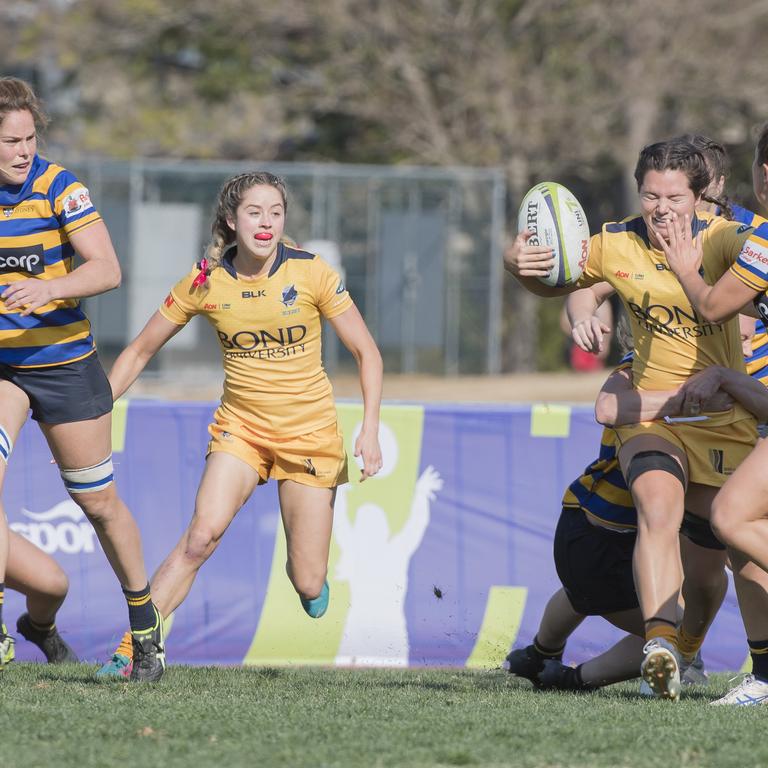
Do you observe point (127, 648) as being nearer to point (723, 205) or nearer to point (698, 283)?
point (698, 283)

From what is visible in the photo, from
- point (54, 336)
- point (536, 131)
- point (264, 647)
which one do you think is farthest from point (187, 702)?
point (536, 131)

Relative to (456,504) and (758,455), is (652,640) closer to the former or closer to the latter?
(758,455)

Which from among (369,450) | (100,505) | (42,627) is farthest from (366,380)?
(42,627)

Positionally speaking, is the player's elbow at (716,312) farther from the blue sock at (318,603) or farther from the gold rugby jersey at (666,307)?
the blue sock at (318,603)

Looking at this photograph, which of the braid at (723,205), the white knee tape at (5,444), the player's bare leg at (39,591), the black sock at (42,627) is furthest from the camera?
the black sock at (42,627)

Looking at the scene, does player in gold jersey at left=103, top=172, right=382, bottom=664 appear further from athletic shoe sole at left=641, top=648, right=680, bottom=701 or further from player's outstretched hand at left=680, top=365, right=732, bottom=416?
athletic shoe sole at left=641, top=648, right=680, bottom=701

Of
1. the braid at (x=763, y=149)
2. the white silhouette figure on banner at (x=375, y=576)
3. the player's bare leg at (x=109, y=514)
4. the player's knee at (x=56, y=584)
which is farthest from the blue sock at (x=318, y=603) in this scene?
the braid at (x=763, y=149)

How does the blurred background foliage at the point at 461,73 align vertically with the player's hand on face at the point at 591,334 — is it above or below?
above

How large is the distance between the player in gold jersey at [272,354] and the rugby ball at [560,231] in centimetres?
91

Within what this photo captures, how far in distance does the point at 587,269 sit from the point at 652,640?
1.54 m

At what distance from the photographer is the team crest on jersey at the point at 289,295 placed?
5926mm

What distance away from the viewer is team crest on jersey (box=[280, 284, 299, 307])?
5.93 metres

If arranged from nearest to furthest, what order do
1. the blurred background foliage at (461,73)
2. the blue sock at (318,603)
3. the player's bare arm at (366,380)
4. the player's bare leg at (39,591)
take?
the player's bare arm at (366,380) < the blue sock at (318,603) < the player's bare leg at (39,591) < the blurred background foliage at (461,73)

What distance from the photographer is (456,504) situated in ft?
24.4
